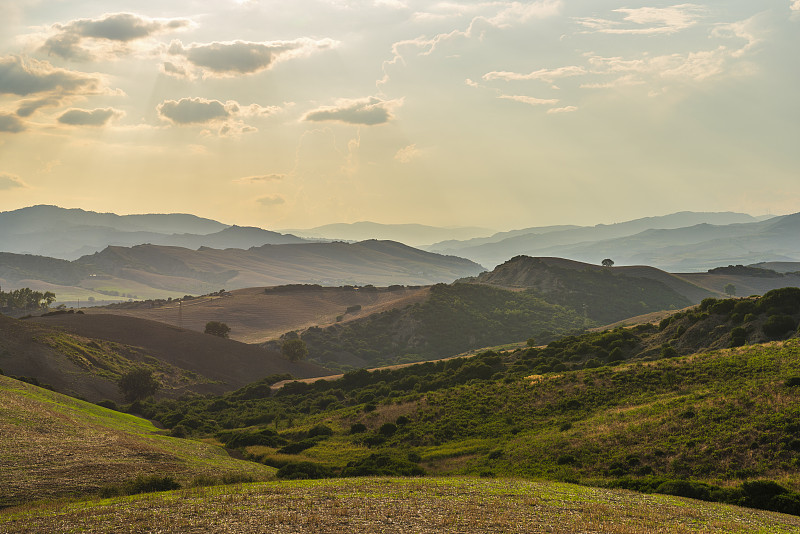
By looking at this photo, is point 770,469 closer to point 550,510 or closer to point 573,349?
point 550,510

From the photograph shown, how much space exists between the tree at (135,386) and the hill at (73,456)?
3708 cm

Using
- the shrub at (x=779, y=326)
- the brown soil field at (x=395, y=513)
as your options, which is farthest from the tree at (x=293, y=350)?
the brown soil field at (x=395, y=513)

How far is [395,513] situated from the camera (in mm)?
23172

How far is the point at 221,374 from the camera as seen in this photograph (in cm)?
10962

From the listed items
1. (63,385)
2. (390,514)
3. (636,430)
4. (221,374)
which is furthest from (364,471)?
(221,374)

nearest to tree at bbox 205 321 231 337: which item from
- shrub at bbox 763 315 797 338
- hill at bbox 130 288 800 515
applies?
hill at bbox 130 288 800 515

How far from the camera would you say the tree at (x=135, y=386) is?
82688 millimetres

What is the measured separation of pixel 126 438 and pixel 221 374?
72.9 m

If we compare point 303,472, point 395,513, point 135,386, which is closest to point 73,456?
point 303,472

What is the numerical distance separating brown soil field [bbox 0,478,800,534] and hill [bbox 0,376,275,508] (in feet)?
7.57

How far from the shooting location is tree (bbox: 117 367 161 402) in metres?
82.7

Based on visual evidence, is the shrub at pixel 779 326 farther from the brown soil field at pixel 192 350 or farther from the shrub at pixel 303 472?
the brown soil field at pixel 192 350

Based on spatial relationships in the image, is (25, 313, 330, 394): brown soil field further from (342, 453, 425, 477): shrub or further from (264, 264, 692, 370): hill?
(342, 453, 425, 477): shrub

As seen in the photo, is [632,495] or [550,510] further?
[632,495]
